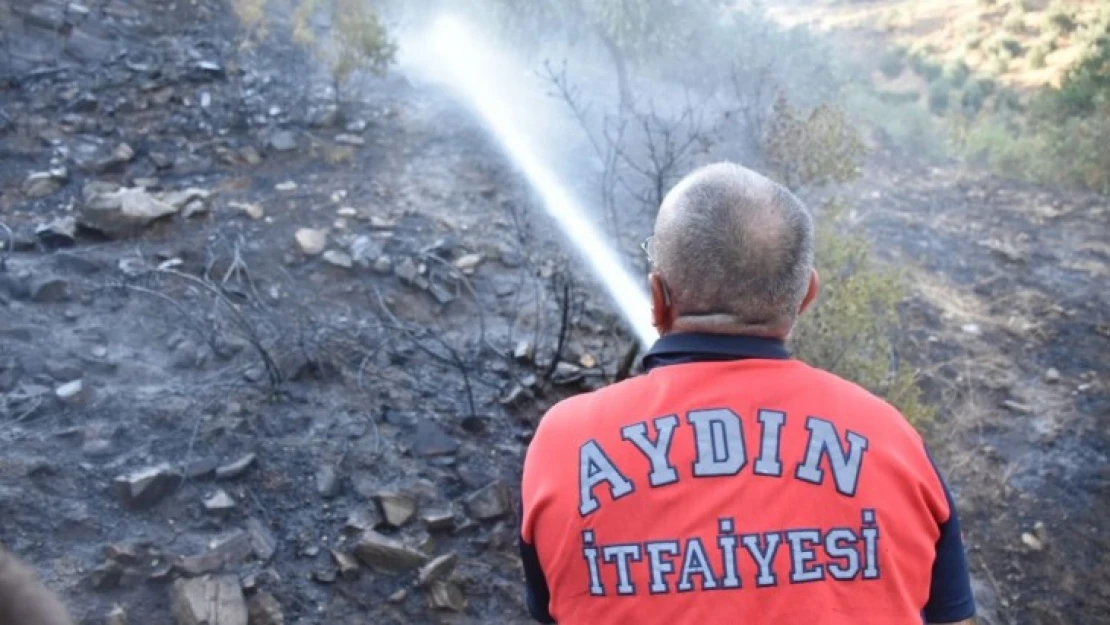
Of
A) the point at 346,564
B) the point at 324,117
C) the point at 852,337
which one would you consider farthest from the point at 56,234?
the point at 852,337

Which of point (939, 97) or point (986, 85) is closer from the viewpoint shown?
point (986, 85)

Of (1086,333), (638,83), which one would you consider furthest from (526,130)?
(1086,333)

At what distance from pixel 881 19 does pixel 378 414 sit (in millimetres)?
18659

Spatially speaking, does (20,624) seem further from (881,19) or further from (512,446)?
(881,19)

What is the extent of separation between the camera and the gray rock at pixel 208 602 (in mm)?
3387

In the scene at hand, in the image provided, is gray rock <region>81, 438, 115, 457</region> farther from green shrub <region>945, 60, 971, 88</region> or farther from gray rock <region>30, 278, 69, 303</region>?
green shrub <region>945, 60, 971, 88</region>

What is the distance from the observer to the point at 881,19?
20.4m

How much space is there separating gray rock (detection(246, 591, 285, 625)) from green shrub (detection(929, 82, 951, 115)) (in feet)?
46.1

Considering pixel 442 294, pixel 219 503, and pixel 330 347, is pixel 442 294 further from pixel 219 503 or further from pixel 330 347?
pixel 219 503

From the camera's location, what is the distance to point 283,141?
25.3 feet

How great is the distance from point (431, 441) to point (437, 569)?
79cm

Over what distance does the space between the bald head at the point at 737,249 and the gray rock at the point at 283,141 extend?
634 cm

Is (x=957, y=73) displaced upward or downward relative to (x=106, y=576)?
upward

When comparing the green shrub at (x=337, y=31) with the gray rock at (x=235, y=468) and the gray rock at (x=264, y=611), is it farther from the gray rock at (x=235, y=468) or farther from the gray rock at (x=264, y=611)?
the gray rock at (x=264, y=611)
